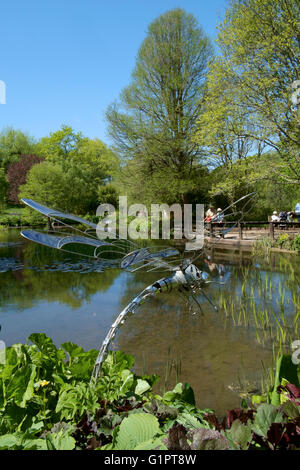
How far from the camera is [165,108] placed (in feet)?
70.8

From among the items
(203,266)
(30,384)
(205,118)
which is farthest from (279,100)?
(30,384)

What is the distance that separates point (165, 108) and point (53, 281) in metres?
16.0

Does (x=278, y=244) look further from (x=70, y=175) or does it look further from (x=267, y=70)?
(x=70, y=175)

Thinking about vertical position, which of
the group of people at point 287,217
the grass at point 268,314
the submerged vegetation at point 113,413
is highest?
the group of people at point 287,217

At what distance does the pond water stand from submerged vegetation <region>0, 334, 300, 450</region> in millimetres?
1315

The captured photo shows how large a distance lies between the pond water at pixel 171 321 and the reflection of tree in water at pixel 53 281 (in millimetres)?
25

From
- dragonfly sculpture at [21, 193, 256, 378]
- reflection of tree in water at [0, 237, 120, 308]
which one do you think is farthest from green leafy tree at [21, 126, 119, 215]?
dragonfly sculpture at [21, 193, 256, 378]

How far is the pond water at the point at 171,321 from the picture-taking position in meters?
3.70

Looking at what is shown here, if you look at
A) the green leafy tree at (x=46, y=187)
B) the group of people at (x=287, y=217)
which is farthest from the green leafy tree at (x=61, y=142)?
the group of people at (x=287, y=217)

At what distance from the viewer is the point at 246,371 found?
3.69 m

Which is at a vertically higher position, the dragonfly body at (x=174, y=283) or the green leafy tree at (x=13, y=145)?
the green leafy tree at (x=13, y=145)

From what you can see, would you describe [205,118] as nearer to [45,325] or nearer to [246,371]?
[45,325]

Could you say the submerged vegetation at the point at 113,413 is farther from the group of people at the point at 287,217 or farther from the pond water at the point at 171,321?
the group of people at the point at 287,217
